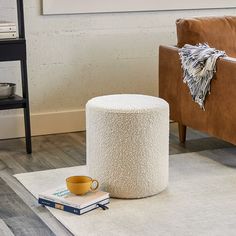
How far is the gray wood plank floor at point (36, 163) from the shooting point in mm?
3074

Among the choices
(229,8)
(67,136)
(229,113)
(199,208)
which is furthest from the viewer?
(229,8)

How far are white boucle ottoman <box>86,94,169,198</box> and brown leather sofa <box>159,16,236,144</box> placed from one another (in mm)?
581

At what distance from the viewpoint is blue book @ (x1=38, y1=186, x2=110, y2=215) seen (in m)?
3.18

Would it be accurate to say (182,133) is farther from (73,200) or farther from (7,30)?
(73,200)

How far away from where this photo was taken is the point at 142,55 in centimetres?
497

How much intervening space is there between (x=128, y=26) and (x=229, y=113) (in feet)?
4.39

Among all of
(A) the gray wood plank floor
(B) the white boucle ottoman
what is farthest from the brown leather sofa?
(B) the white boucle ottoman

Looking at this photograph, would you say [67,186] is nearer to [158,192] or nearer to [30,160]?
[158,192]

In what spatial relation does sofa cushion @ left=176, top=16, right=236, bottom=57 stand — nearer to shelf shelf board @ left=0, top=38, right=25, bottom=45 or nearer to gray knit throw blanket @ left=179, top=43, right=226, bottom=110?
gray knit throw blanket @ left=179, top=43, right=226, bottom=110

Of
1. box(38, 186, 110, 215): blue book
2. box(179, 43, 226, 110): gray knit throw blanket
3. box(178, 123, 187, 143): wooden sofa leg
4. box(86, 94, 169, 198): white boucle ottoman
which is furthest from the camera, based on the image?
box(178, 123, 187, 143): wooden sofa leg

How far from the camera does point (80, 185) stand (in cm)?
322

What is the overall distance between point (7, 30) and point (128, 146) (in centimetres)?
125

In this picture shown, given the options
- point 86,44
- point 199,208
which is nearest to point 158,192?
point 199,208

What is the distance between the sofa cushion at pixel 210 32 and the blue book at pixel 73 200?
4.70ft
